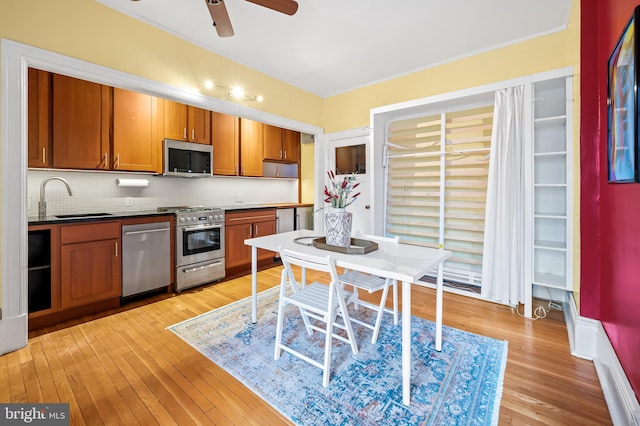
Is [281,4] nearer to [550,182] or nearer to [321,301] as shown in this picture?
[321,301]

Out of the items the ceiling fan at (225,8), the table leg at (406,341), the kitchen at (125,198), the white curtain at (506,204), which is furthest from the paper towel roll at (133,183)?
the white curtain at (506,204)

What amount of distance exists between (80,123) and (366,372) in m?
3.53

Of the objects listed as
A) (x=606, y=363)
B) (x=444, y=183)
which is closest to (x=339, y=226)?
(x=606, y=363)

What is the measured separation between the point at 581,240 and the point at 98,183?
15.5ft

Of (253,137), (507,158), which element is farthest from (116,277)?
(507,158)

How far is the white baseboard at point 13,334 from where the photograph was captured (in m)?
1.98

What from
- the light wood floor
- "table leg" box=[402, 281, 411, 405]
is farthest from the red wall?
"table leg" box=[402, 281, 411, 405]

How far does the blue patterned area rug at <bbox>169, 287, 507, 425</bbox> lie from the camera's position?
4.78ft

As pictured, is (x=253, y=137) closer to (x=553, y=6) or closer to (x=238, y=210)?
(x=238, y=210)

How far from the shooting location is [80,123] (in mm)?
2814

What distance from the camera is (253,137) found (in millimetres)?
4594

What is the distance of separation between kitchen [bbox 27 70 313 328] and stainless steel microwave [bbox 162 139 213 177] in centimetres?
2

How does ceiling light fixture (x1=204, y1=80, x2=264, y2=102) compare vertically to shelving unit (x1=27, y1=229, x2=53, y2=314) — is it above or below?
above

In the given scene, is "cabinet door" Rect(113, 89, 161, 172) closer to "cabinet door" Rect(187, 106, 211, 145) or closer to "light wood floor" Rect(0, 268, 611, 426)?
"cabinet door" Rect(187, 106, 211, 145)
